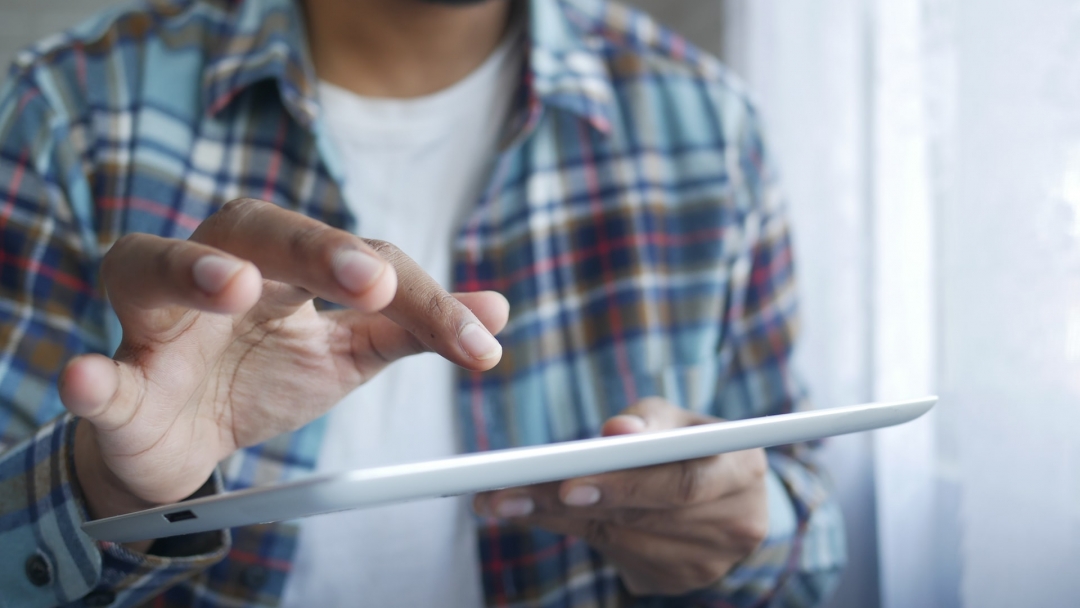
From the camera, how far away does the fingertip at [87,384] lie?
0.35 m

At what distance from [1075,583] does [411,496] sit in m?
0.62

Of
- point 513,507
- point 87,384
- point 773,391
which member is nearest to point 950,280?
point 773,391

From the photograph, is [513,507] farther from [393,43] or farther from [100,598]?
[393,43]

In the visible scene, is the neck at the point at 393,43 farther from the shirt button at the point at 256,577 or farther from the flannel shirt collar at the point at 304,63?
the shirt button at the point at 256,577

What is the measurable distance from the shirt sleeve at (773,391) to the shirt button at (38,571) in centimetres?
56

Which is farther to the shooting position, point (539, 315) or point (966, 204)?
point (539, 315)

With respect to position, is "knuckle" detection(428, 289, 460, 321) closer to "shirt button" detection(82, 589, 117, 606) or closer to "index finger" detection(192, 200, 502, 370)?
"index finger" detection(192, 200, 502, 370)

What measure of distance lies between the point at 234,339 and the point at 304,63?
50 cm

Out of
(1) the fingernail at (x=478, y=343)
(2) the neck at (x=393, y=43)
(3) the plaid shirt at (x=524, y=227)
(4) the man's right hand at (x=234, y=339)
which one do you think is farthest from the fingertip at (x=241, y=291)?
(2) the neck at (x=393, y=43)

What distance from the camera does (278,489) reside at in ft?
0.87

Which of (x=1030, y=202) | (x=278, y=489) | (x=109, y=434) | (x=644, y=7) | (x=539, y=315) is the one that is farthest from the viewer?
(x=644, y=7)

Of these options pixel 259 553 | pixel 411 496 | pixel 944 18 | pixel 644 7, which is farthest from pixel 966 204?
pixel 644 7

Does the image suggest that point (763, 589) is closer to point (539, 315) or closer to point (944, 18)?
point (539, 315)

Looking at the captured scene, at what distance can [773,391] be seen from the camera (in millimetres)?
889
